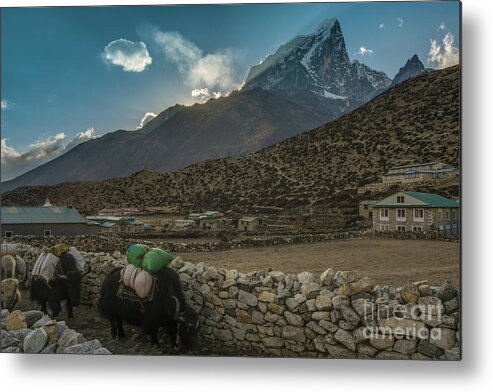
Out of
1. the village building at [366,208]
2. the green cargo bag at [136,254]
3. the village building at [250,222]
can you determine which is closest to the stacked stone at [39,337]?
the green cargo bag at [136,254]

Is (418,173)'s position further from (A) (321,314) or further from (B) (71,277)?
(B) (71,277)

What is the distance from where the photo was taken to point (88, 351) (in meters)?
4.57

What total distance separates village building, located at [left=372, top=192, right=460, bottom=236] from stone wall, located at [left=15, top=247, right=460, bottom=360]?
1.64 ft

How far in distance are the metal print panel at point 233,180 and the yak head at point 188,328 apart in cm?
2

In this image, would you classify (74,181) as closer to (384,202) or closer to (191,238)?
(191,238)

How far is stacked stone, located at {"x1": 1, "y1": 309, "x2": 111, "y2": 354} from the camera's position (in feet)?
15.1

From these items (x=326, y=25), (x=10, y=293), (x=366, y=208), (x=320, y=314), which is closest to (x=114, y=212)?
(x=10, y=293)

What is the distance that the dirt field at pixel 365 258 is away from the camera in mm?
4254

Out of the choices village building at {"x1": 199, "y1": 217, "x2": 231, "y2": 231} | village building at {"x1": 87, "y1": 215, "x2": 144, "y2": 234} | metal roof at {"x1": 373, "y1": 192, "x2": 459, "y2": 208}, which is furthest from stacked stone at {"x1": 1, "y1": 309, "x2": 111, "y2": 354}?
metal roof at {"x1": 373, "y1": 192, "x2": 459, "y2": 208}

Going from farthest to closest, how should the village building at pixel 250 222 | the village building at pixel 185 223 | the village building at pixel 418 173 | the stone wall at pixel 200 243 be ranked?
the village building at pixel 185 223 → the village building at pixel 250 222 → the stone wall at pixel 200 243 → the village building at pixel 418 173

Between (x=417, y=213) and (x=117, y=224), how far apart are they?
9.37 feet

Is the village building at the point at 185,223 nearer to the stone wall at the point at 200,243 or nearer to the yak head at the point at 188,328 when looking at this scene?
the stone wall at the point at 200,243

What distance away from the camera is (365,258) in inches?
174

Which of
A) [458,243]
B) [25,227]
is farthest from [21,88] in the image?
[458,243]
